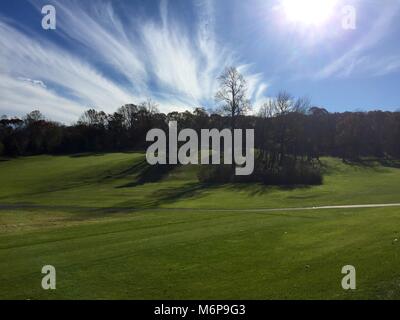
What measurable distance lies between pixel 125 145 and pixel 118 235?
113004 mm

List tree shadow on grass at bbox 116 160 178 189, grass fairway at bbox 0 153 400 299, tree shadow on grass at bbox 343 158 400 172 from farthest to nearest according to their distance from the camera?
tree shadow on grass at bbox 343 158 400 172, tree shadow on grass at bbox 116 160 178 189, grass fairway at bbox 0 153 400 299

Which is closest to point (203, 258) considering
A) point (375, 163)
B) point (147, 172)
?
point (147, 172)

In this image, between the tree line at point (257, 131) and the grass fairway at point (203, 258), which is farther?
the tree line at point (257, 131)

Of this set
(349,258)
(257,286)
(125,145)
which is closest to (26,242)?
(257,286)

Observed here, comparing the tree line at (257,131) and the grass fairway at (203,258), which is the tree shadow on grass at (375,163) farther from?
the grass fairway at (203,258)

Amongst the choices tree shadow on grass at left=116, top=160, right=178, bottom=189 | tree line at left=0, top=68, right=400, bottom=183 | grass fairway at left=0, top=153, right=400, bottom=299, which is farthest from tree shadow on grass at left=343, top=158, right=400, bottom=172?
grass fairway at left=0, top=153, right=400, bottom=299

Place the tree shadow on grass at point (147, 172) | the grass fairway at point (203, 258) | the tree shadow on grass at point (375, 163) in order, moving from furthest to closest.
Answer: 1. the tree shadow on grass at point (375, 163)
2. the tree shadow on grass at point (147, 172)
3. the grass fairway at point (203, 258)

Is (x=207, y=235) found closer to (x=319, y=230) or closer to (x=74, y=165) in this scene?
(x=319, y=230)

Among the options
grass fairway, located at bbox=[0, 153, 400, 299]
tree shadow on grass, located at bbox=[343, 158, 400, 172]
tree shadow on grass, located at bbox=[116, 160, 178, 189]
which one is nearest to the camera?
grass fairway, located at bbox=[0, 153, 400, 299]

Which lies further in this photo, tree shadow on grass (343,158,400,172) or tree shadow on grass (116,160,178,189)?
tree shadow on grass (343,158,400,172)

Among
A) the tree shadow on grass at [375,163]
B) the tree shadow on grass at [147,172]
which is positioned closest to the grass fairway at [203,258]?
the tree shadow on grass at [147,172]

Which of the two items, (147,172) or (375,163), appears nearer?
(147,172)

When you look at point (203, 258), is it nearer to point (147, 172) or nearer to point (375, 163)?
A: point (147, 172)

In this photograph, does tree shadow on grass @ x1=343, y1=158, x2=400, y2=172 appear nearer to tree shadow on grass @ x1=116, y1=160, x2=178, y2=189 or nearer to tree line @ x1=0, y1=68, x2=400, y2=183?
tree line @ x1=0, y1=68, x2=400, y2=183
